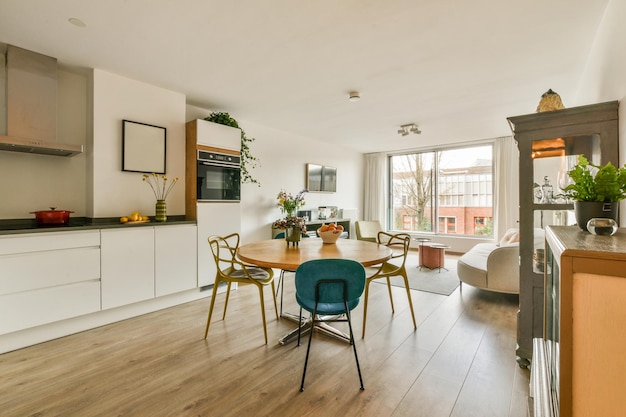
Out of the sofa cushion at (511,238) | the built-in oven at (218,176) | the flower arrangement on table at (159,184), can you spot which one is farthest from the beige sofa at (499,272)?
the flower arrangement on table at (159,184)

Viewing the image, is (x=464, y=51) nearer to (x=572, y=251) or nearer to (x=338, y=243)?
(x=338, y=243)

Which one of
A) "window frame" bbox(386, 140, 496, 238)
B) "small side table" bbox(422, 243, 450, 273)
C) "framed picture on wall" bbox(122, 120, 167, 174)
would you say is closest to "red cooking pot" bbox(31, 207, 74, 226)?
"framed picture on wall" bbox(122, 120, 167, 174)

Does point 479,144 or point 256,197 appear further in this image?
point 479,144

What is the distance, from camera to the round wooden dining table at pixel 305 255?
204cm

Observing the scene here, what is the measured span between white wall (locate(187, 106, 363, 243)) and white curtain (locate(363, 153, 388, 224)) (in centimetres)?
115

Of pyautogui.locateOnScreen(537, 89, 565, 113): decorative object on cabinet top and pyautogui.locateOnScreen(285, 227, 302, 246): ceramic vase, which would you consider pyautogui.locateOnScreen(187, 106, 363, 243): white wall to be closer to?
pyautogui.locateOnScreen(285, 227, 302, 246): ceramic vase

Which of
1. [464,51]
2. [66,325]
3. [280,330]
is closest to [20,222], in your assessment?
→ [66,325]

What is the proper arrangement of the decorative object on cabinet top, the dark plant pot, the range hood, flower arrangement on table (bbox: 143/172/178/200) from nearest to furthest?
the dark plant pot < the decorative object on cabinet top < the range hood < flower arrangement on table (bbox: 143/172/178/200)

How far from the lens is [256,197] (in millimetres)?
4801

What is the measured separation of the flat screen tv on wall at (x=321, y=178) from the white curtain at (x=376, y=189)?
1.45 meters

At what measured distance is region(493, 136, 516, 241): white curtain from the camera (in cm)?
570

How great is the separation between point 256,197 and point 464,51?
3.48 metres

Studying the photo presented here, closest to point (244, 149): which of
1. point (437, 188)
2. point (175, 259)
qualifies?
point (175, 259)

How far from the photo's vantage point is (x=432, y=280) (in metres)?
4.23
